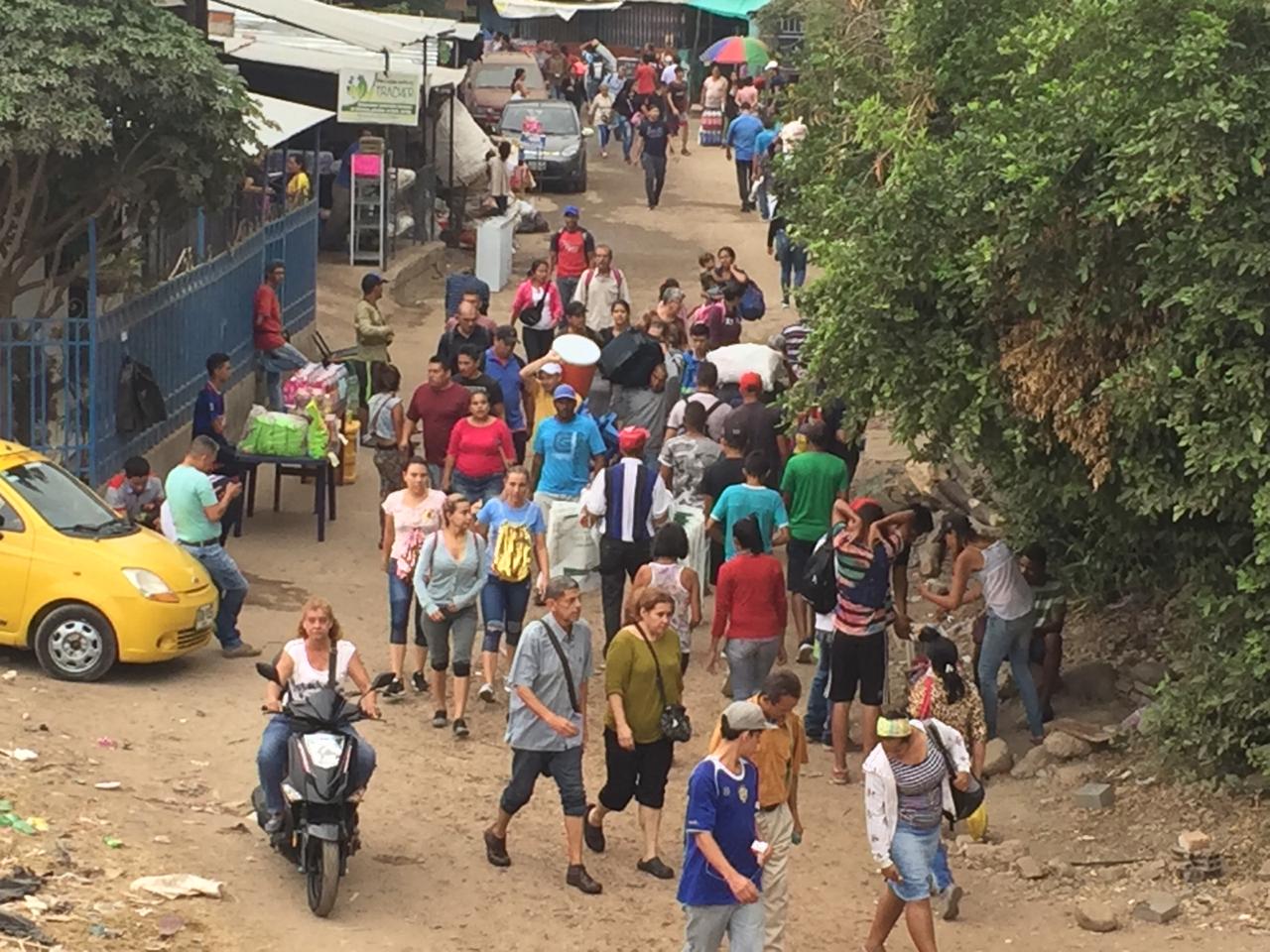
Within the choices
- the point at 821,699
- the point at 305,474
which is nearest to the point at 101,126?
the point at 305,474

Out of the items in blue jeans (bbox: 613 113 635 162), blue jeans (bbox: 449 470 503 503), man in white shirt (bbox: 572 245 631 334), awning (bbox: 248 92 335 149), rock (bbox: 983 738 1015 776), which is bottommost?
rock (bbox: 983 738 1015 776)

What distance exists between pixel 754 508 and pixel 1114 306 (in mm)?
3034

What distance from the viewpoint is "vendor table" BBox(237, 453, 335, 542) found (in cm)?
1712

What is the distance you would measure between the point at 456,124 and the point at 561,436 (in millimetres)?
19170

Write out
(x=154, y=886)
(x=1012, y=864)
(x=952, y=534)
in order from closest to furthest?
(x=154, y=886)
(x=1012, y=864)
(x=952, y=534)

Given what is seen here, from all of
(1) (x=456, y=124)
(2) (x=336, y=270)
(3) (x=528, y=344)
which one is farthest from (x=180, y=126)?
(1) (x=456, y=124)

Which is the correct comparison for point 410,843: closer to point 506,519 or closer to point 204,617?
point 506,519

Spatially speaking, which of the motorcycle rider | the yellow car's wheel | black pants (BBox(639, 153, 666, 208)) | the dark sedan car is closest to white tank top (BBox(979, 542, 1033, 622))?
the motorcycle rider

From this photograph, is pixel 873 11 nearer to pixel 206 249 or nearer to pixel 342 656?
pixel 206 249

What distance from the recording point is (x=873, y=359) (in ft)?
40.5

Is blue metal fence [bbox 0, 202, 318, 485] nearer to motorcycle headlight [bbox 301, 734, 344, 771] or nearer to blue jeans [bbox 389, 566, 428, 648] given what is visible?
blue jeans [bbox 389, 566, 428, 648]

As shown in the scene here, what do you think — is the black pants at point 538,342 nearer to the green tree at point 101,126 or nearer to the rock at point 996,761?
the green tree at point 101,126

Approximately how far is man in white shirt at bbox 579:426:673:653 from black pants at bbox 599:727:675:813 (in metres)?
2.94

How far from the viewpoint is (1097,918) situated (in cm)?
1050
